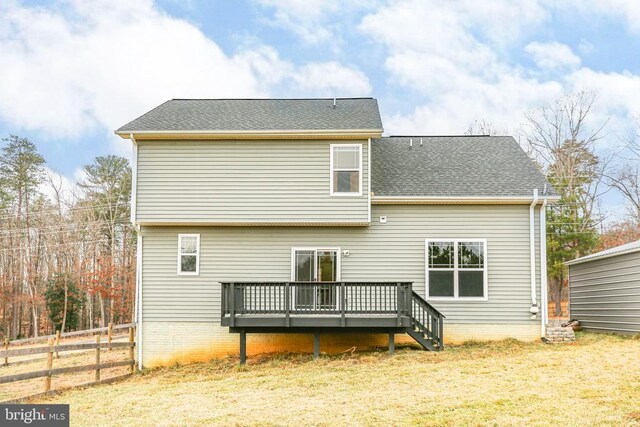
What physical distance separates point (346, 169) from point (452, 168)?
337 centimetres

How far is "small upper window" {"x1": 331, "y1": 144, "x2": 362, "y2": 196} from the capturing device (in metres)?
14.9

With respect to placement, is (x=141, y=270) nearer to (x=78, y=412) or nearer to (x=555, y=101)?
(x=78, y=412)

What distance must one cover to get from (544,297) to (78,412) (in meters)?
10.9

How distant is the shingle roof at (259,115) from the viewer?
49.5 feet

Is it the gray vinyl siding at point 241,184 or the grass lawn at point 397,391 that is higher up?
the gray vinyl siding at point 241,184

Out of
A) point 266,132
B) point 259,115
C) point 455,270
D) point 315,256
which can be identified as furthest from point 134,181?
point 455,270

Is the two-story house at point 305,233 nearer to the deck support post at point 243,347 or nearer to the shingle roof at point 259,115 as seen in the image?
the shingle roof at point 259,115

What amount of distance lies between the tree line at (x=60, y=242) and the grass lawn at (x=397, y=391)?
20.6 meters

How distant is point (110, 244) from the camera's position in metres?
37.2

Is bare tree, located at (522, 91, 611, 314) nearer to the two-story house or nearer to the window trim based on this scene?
the two-story house

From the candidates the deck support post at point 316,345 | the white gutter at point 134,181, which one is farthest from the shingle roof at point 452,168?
the white gutter at point 134,181

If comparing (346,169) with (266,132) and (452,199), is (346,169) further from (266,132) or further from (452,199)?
(452,199)

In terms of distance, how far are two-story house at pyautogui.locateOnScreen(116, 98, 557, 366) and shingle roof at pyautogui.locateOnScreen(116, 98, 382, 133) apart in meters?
0.09

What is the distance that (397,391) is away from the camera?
988 centimetres
